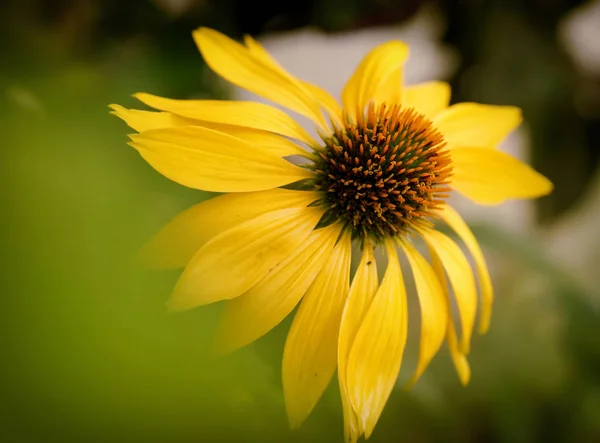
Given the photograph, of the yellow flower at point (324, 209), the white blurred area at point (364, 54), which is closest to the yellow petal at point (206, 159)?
the yellow flower at point (324, 209)

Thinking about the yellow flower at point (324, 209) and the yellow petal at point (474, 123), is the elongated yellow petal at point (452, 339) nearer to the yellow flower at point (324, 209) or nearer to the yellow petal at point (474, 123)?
the yellow flower at point (324, 209)

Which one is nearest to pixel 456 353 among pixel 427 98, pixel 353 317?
pixel 353 317

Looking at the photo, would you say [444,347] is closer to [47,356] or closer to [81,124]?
[81,124]

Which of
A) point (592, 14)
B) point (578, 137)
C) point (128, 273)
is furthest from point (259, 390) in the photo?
point (592, 14)

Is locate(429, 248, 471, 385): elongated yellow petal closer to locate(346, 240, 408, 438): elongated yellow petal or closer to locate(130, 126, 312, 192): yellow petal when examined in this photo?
locate(346, 240, 408, 438): elongated yellow petal

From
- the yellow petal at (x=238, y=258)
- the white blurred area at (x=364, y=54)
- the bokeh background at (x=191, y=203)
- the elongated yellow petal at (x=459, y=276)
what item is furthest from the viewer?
the white blurred area at (x=364, y=54)
